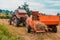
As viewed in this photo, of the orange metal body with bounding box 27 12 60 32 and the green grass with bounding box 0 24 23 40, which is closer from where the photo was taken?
the green grass with bounding box 0 24 23 40

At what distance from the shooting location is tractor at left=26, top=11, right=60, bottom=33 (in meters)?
17.8

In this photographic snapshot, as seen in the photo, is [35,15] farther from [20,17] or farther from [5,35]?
[5,35]

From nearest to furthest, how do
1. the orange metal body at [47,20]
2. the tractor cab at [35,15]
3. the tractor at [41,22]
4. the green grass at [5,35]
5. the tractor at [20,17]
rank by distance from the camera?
→ the green grass at [5,35] < the tractor at [41,22] < the orange metal body at [47,20] < the tractor cab at [35,15] < the tractor at [20,17]

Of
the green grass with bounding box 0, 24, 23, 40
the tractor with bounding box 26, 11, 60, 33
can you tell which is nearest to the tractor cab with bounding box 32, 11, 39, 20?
the tractor with bounding box 26, 11, 60, 33

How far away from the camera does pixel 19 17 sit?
2508 centimetres

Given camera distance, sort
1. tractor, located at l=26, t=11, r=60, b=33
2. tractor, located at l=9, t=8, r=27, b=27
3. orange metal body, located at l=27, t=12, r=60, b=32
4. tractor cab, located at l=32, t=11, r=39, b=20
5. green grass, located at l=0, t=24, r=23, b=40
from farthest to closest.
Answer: tractor, located at l=9, t=8, r=27, b=27 < tractor cab, located at l=32, t=11, r=39, b=20 < orange metal body, located at l=27, t=12, r=60, b=32 < tractor, located at l=26, t=11, r=60, b=33 < green grass, located at l=0, t=24, r=23, b=40

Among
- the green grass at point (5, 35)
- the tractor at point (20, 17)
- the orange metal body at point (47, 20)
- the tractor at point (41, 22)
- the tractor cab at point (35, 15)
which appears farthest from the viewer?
the tractor at point (20, 17)

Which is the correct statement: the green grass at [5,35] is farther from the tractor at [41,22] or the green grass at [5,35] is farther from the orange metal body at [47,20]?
the orange metal body at [47,20]

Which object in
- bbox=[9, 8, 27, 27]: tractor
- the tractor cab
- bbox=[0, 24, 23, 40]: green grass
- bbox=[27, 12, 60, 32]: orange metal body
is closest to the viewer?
bbox=[0, 24, 23, 40]: green grass

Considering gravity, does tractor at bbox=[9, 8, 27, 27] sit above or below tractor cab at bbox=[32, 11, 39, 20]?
below

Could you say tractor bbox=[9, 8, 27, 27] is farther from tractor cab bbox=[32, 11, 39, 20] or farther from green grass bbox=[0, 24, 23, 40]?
green grass bbox=[0, 24, 23, 40]

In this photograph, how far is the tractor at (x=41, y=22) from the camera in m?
17.8

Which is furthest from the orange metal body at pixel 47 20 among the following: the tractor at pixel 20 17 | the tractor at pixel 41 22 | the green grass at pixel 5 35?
Answer: the tractor at pixel 20 17

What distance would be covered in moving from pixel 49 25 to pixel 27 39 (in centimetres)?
425
